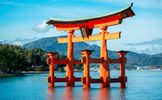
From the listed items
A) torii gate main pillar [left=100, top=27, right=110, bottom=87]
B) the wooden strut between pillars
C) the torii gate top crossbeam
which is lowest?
torii gate main pillar [left=100, top=27, right=110, bottom=87]

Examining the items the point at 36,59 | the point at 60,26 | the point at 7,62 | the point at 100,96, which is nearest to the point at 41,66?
the point at 36,59

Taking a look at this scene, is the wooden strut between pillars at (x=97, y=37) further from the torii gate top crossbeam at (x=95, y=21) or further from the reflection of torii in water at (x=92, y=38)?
the torii gate top crossbeam at (x=95, y=21)

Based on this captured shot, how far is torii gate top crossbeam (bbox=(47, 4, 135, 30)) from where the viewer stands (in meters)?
39.4

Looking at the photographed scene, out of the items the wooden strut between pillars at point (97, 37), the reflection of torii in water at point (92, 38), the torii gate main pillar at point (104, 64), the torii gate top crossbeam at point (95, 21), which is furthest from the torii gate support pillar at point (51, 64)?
the torii gate main pillar at point (104, 64)

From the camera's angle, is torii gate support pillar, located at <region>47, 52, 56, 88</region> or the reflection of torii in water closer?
the reflection of torii in water

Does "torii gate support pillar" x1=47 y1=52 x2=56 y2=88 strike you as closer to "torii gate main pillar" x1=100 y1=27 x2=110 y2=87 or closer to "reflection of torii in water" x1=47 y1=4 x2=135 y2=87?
"reflection of torii in water" x1=47 y1=4 x2=135 y2=87

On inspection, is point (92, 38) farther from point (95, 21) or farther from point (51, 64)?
point (51, 64)

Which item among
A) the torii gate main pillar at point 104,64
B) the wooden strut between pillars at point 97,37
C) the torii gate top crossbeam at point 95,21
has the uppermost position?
the torii gate top crossbeam at point 95,21

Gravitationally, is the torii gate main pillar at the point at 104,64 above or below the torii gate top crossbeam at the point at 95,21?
below

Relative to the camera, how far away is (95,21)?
42562mm

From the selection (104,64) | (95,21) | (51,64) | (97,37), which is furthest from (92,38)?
(51,64)

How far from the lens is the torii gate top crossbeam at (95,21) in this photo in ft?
129

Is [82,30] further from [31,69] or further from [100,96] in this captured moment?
[31,69]

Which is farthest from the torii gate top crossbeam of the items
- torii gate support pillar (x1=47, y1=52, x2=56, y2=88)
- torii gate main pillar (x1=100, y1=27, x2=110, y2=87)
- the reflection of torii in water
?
torii gate support pillar (x1=47, y1=52, x2=56, y2=88)
